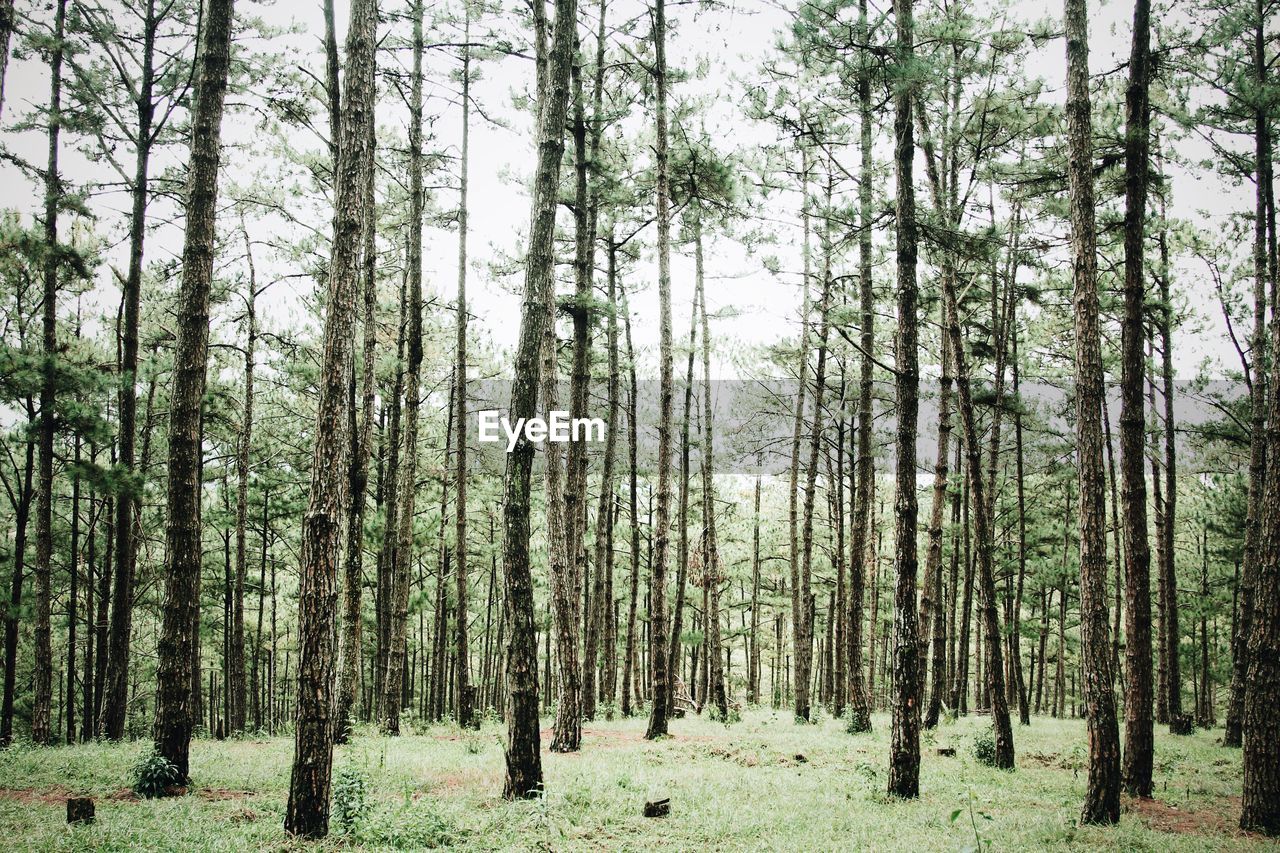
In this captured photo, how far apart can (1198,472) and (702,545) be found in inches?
689

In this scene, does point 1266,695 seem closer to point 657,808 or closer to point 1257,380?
point 657,808

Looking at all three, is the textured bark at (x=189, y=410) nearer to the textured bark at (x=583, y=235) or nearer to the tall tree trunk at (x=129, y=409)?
the tall tree trunk at (x=129, y=409)

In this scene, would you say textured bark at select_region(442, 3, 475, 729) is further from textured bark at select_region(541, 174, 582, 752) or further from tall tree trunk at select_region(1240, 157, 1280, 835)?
tall tree trunk at select_region(1240, 157, 1280, 835)

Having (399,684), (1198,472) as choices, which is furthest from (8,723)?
(1198,472)

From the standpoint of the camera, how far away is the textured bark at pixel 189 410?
7379mm

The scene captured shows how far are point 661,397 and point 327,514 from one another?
824cm

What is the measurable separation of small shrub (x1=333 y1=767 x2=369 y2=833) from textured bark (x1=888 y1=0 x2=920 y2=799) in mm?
5914

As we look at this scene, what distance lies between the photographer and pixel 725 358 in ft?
76.1

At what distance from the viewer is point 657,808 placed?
705cm

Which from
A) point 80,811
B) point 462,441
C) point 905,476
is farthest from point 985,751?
point 80,811

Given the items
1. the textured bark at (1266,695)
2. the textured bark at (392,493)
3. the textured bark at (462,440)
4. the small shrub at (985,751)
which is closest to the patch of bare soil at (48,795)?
the textured bark at (392,493)

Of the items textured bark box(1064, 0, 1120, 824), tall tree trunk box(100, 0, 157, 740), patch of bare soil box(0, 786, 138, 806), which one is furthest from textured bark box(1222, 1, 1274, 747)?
tall tree trunk box(100, 0, 157, 740)

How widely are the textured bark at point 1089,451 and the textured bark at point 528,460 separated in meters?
5.93

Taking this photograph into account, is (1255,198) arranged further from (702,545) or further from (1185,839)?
(702,545)
